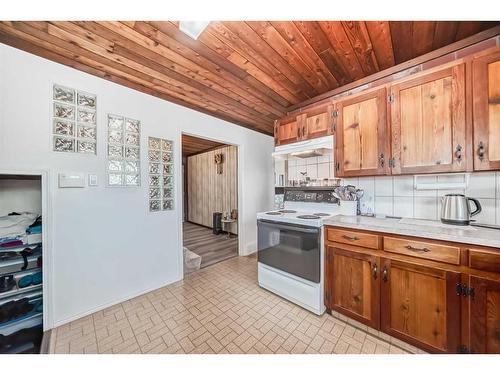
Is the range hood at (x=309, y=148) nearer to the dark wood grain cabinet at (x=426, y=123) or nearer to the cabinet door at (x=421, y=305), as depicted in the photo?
the dark wood grain cabinet at (x=426, y=123)

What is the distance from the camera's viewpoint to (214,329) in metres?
1.51

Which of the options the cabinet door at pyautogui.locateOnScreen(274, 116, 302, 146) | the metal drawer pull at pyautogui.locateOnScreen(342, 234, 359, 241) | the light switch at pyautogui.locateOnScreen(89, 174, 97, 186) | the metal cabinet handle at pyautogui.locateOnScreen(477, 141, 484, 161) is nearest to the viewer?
the metal cabinet handle at pyautogui.locateOnScreen(477, 141, 484, 161)

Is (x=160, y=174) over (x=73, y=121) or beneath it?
beneath

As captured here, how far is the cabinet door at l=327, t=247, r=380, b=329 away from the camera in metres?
1.38

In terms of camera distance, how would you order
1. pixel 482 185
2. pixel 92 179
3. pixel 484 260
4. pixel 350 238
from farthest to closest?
pixel 92 179, pixel 350 238, pixel 482 185, pixel 484 260

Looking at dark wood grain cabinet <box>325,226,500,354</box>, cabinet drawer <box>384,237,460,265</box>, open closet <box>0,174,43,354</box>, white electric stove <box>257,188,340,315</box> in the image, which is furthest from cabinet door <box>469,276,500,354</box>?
open closet <box>0,174,43,354</box>

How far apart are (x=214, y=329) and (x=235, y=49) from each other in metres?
2.26

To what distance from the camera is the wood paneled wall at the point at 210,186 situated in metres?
4.58

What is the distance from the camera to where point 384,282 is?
133cm

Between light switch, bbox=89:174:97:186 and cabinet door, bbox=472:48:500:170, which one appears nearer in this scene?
cabinet door, bbox=472:48:500:170

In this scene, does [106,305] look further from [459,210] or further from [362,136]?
[459,210]

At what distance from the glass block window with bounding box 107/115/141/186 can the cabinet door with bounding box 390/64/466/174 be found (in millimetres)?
2488

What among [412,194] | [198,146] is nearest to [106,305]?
[412,194]

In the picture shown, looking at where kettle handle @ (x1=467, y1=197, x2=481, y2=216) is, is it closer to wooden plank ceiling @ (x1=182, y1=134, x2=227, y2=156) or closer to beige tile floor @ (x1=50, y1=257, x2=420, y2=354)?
beige tile floor @ (x1=50, y1=257, x2=420, y2=354)
